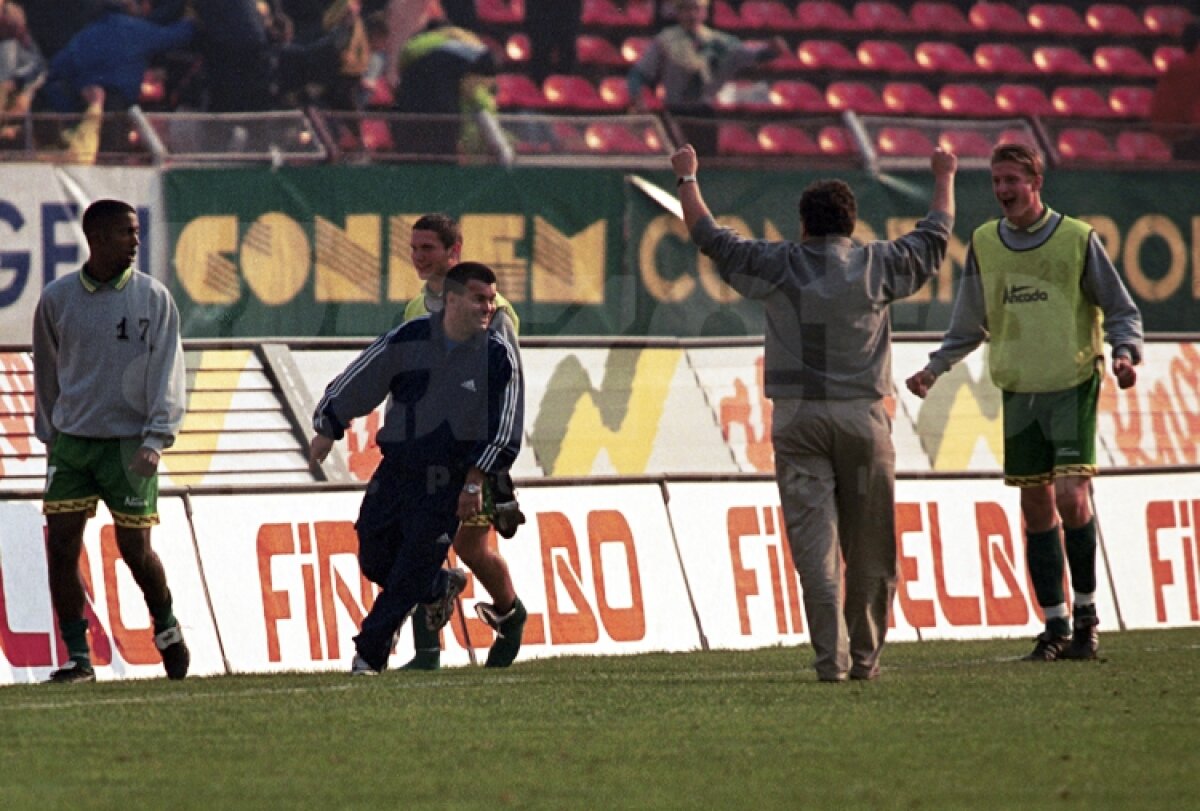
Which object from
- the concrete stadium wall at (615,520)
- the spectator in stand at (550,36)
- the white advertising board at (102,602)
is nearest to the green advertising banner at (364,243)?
the concrete stadium wall at (615,520)

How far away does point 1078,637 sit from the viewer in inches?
425

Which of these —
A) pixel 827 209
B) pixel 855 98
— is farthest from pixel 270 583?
pixel 855 98

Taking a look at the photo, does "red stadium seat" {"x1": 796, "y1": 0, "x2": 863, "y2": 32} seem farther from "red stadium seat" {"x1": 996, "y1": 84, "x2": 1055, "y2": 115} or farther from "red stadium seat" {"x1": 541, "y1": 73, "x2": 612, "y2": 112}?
A: "red stadium seat" {"x1": 541, "y1": 73, "x2": 612, "y2": 112}

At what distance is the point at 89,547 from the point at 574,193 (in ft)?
23.7

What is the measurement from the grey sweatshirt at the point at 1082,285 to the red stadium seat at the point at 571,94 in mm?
10995

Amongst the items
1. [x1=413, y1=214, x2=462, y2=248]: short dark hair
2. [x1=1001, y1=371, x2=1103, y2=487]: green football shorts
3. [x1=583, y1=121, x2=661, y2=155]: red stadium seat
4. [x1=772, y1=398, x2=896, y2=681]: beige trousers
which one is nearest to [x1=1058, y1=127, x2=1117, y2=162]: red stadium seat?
[x1=583, y1=121, x2=661, y2=155]: red stadium seat

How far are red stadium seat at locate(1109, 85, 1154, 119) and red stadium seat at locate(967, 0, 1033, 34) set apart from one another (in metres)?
1.15

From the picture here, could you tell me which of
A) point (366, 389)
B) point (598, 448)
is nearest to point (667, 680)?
point (366, 389)

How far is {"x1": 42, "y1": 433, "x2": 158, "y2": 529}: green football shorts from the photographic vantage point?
10.1 meters

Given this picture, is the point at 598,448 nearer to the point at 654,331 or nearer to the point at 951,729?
the point at 654,331

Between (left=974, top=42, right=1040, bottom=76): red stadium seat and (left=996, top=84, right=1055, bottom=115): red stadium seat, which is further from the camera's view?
(left=974, top=42, right=1040, bottom=76): red stadium seat

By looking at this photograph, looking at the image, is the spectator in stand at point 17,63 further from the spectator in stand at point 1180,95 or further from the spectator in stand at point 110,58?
the spectator in stand at point 1180,95

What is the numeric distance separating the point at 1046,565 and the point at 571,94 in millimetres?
11839

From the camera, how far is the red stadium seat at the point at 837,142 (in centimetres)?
1836
